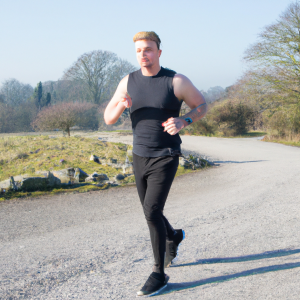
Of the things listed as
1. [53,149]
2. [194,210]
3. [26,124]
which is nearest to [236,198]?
[194,210]

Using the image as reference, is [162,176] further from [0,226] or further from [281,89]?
[281,89]

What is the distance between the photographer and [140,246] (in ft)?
12.3

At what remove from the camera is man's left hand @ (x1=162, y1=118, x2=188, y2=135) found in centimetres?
254

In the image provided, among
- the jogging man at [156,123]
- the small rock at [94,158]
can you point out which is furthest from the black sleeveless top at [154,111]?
the small rock at [94,158]

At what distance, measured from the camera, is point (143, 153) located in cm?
276

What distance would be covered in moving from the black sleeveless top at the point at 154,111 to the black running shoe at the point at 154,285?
105cm

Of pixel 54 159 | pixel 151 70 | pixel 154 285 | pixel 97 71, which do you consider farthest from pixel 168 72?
pixel 97 71

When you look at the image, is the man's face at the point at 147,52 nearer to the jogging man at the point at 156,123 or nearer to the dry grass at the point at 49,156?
the jogging man at the point at 156,123

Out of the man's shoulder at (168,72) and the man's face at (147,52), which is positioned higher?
the man's face at (147,52)

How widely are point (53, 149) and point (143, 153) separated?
9597mm

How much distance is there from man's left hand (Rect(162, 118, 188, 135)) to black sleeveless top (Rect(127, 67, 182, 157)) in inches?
5.7

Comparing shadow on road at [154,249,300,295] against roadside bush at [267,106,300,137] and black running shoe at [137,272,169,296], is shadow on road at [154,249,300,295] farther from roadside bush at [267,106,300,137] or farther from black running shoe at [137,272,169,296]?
roadside bush at [267,106,300,137]

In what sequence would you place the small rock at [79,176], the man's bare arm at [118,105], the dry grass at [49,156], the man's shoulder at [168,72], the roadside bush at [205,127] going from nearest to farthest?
1. the man's shoulder at [168,72]
2. the man's bare arm at [118,105]
3. the small rock at [79,176]
4. the dry grass at [49,156]
5. the roadside bush at [205,127]

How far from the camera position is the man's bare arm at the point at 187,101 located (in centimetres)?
257
